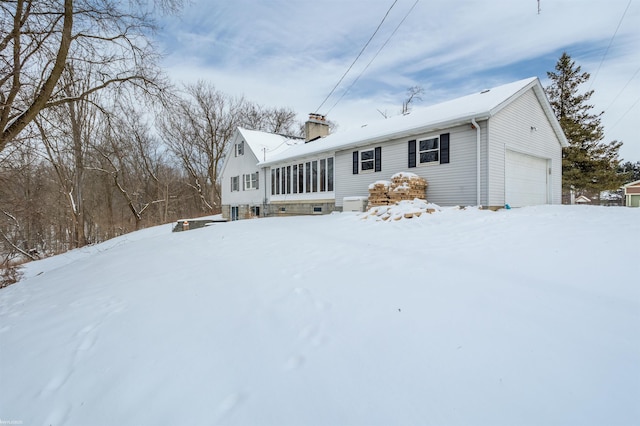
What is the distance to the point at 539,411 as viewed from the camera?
1.60 m

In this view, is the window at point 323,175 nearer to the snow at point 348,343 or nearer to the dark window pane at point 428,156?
the dark window pane at point 428,156

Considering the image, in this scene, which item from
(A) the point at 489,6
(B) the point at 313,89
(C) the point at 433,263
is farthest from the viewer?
(B) the point at 313,89

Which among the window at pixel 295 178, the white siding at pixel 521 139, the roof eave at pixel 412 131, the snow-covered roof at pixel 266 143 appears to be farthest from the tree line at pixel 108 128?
the white siding at pixel 521 139

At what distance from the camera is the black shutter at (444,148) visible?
31.3ft

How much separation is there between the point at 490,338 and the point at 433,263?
183 centimetres

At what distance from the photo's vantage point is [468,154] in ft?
29.8

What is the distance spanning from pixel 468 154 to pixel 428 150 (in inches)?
52.6

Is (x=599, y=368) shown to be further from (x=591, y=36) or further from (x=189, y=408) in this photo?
(x=591, y=36)

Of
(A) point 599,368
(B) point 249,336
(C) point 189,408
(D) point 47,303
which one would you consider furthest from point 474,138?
(D) point 47,303

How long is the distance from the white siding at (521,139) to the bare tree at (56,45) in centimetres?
911

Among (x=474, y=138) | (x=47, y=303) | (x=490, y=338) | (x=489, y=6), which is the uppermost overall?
(x=489, y=6)

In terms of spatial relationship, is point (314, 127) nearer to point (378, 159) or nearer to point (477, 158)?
point (378, 159)

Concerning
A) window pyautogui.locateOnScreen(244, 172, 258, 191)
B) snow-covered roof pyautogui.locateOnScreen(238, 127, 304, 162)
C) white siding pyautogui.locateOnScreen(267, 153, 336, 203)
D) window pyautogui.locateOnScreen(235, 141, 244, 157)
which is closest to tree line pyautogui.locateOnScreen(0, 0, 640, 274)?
window pyautogui.locateOnScreen(235, 141, 244, 157)

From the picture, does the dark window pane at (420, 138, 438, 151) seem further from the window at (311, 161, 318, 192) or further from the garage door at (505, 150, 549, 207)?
the window at (311, 161, 318, 192)
